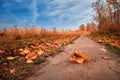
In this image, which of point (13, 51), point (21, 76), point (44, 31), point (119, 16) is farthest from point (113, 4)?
point (21, 76)

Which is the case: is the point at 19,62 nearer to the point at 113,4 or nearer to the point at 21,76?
the point at 21,76

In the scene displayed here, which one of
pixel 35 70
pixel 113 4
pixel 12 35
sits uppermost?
pixel 113 4

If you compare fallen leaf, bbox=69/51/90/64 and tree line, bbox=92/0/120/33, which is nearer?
fallen leaf, bbox=69/51/90/64

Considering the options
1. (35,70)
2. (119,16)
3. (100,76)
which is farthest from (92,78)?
(119,16)

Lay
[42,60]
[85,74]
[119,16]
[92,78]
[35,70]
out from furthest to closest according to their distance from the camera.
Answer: [119,16]
[42,60]
[35,70]
[85,74]
[92,78]

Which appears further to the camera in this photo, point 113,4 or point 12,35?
point 113,4

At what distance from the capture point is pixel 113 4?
24.5 m

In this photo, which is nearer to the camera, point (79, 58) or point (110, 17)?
point (79, 58)

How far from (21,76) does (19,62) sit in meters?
1.21

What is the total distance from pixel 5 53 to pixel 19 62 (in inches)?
39.2

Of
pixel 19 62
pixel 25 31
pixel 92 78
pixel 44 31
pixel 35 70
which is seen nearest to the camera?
pixel 92 78

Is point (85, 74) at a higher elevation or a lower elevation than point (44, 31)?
lower

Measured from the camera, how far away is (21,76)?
338 centimetres

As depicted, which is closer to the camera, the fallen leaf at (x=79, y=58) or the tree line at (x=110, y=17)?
the fallen leaf at (x=79, y=58)
